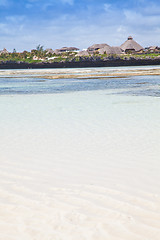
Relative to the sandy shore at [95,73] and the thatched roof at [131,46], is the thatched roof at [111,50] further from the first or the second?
the sandy shore at [95,73]

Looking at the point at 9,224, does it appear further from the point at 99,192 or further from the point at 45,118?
the point at 45,118

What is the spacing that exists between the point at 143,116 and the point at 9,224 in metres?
6.37

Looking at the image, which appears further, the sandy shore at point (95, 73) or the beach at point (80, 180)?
the sandy shore at point (95, 73)

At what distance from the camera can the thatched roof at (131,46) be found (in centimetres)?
9388

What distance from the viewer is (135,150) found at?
17.5 ft

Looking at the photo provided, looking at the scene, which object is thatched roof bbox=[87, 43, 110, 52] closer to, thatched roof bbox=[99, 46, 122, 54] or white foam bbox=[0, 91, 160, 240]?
thatched roof bbox=[99, 46, 122, 54]

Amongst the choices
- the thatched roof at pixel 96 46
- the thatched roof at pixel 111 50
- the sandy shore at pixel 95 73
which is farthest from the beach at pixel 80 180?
the thatched roof at pixel 96 46

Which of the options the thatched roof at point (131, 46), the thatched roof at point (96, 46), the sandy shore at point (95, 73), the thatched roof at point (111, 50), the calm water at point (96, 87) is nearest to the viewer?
the calm water at point (96, 87)

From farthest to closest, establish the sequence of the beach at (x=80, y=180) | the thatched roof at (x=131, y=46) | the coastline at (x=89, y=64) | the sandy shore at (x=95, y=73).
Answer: the thatched roof at (x=131, y=46) → the coastline at (x=89, y=64) → the sandy shore at (x=95, y=73) → the beach at (x=80, y=180)

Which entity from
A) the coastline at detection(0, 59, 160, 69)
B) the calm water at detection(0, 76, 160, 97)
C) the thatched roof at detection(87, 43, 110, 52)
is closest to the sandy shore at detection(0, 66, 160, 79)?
the calm water at detection(0, 76, 160, 97)

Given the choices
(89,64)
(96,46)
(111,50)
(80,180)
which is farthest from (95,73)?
(96,46)

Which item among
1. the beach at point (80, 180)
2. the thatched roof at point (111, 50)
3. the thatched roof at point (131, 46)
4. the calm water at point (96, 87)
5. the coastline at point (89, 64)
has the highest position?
the thatched roof at point (131, 46)

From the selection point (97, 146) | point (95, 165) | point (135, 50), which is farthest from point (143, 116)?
point (135, 50)

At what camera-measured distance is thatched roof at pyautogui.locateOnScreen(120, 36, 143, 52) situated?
9388 centimetres
